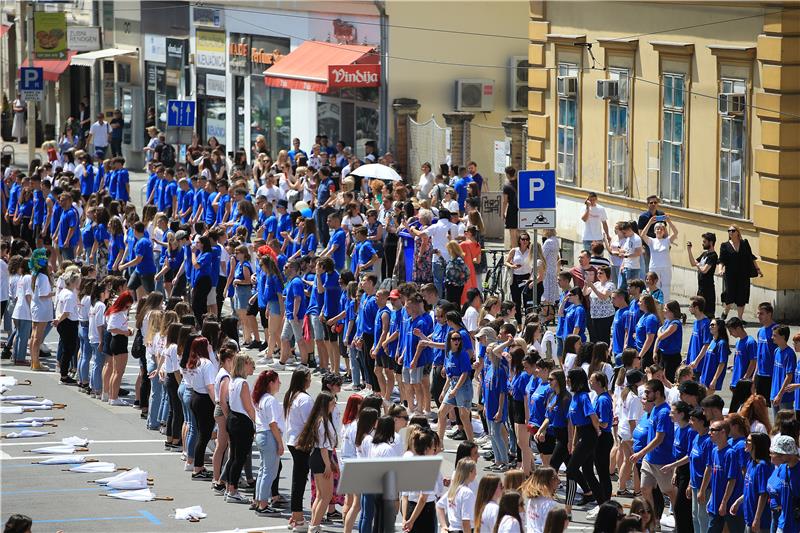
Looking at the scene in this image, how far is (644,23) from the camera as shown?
2653cm

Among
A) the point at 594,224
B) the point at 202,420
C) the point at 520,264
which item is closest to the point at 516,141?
the point at 594,224

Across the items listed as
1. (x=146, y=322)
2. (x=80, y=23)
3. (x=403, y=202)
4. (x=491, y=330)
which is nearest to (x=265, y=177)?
(x=403, y=202)

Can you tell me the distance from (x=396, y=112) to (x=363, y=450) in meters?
23.5

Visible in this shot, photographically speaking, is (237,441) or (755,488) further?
(237,441)

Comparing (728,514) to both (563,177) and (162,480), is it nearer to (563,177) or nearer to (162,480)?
(162,480)

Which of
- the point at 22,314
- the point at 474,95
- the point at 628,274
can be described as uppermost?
the point at 474,95

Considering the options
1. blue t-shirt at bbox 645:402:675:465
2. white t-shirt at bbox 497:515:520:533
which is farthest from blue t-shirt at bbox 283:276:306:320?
white t-shirt at bbox 497:515:520:533

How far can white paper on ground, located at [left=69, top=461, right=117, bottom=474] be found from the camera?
16156 mm

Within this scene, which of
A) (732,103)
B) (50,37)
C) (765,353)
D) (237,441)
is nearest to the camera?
(237,441)

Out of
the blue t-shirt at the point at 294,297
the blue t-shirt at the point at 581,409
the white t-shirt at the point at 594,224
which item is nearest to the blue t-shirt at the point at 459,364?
the blue t-shirt at the point at 581,409

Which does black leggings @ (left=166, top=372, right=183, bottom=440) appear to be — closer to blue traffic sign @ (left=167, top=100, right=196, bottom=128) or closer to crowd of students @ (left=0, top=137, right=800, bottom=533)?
crowd of students @ (left=0, top=137, right=800, bottom=533)

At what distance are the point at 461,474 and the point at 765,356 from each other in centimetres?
573

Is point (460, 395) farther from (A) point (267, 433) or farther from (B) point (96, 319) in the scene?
(B) point (96, 319)

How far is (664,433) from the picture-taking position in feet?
44.9
